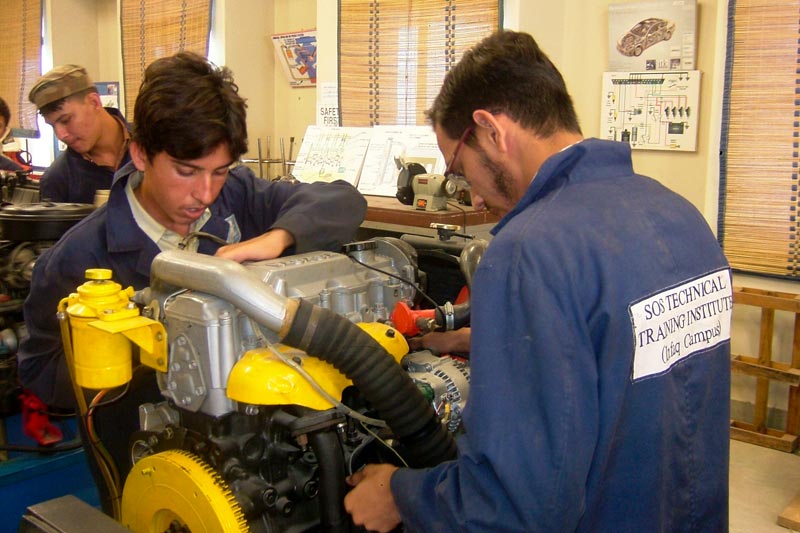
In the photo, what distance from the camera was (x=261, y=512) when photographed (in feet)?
3.49

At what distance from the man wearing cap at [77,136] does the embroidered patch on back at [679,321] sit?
2318 millimetres

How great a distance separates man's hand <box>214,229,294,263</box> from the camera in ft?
4.21

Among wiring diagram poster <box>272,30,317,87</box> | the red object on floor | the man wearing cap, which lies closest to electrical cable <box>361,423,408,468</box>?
the red object on floor

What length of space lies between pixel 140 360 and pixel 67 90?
192 centimetres

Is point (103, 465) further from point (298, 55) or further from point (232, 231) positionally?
point (298, 55)

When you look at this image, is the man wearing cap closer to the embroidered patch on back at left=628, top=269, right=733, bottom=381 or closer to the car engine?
the car engine

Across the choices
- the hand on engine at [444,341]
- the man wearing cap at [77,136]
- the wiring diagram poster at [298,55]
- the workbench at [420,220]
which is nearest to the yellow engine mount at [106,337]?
the hand on engine at [444,341]

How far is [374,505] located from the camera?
1087 mm

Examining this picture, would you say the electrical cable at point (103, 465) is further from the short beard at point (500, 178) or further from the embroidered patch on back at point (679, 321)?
the embroidered patch on back at point (679, 321)

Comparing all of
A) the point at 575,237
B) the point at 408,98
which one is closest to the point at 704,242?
the point at 575,237

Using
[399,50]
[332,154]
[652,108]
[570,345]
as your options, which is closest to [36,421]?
[570,345]

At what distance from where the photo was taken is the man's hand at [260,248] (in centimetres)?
128

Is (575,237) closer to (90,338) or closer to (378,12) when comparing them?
(90,338)

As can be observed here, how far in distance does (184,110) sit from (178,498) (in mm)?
759
